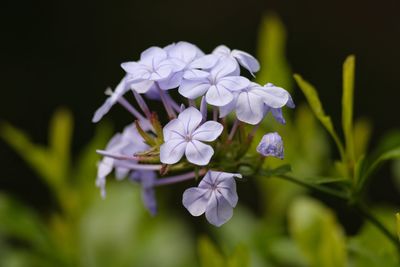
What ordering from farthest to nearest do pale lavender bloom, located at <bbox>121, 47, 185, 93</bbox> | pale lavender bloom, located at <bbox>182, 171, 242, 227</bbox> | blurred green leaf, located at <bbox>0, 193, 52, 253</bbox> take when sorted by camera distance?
blurred green leaf, located at <bbox>0, 193, 52, 253</bbox>
pale lavender bloom, located at <bbox>121, 47, 185, 93</bbox>
pale lavender bloom, located at <bbox>182, 171, 242, 227</bbox>

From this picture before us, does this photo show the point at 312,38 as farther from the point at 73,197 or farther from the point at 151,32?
the point at 73,197

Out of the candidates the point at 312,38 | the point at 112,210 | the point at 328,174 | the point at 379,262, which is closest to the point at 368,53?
the point at 312,38

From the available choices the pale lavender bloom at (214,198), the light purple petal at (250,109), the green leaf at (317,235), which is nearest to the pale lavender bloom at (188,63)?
the light purple petal at (250,109)

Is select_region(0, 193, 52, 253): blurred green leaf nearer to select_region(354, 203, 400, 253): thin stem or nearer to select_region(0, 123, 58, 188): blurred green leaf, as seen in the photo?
select_region(0, 123, 58, 188): blurred green leaf

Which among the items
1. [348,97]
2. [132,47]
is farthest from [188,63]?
[132,47]

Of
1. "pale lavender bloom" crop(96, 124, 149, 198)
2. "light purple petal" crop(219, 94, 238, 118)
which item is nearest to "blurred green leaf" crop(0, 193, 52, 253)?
"pale lavender bloom" crop(96, 124, 149, 198)

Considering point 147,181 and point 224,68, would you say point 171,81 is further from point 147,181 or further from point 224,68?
point 147,181

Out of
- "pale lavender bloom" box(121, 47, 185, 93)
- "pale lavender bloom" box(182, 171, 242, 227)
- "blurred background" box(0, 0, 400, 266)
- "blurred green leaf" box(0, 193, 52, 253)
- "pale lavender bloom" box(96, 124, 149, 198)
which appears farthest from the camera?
"blurred background" box(0, 0, 400, 266)
